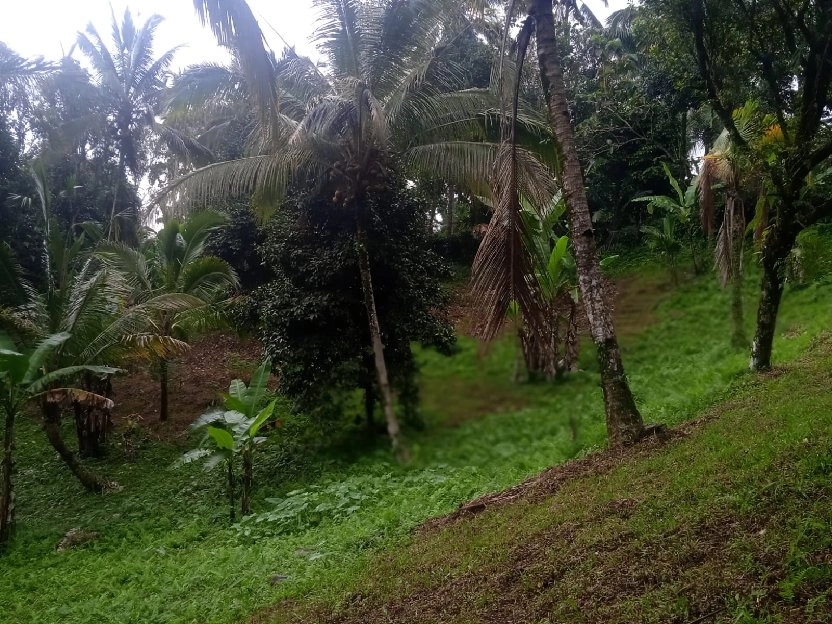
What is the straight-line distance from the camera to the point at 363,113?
3275 mm

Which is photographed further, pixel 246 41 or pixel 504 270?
pixel 246 41

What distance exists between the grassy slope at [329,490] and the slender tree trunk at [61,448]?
26cm

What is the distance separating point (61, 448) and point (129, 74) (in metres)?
11.5

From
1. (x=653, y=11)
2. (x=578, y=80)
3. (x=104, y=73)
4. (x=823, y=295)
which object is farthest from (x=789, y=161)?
(x=104, y=73)

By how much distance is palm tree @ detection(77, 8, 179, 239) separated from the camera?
57.0 ft

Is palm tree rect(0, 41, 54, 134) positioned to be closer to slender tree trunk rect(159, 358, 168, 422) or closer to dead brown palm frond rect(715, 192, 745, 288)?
slender tree trunk rect(159, 358, 168, 422)

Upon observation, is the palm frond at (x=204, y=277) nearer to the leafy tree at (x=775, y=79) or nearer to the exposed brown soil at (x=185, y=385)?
the exposed brown soil at (x=185, y=385)

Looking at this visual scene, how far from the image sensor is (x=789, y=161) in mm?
6703

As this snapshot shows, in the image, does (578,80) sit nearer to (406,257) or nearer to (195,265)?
(406,257)

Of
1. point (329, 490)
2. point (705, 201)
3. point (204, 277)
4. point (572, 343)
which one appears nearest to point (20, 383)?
point (204, 277)

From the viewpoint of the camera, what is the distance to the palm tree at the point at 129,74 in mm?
17359

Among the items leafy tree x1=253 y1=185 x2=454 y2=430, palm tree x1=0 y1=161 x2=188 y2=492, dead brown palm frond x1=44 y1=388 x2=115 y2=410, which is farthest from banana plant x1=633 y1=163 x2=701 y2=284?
palm tree x1=0 y1=161 x2=188 y2=492

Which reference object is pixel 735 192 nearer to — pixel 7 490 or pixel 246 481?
pixel 246 481

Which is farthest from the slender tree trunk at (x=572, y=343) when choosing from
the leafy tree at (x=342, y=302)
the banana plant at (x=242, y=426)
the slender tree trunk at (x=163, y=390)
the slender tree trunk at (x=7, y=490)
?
the slender tree trunk at (x=163, y=390)
